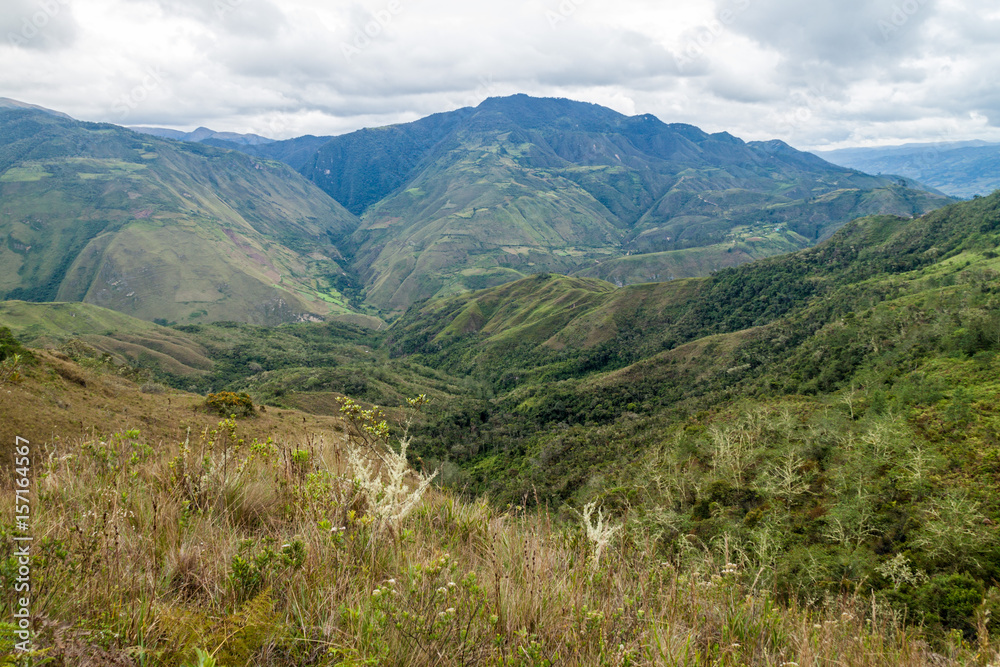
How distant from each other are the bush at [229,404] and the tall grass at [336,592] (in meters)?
38.8

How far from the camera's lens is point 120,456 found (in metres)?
5.89

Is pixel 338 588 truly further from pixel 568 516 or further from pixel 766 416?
pixel 766 416

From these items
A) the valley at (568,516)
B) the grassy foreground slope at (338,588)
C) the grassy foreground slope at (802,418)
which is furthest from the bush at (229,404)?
the grassy foreground slope at (338,588)

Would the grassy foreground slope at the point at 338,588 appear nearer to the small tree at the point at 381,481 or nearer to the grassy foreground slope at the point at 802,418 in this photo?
the small tree at the point at 381,481

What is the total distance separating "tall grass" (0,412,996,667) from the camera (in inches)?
123

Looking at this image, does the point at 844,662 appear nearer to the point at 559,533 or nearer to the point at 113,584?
the point at 559,533

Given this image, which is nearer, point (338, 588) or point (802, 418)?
point (338, 588)

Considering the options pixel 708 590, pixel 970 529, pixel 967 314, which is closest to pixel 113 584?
pixel 708 590

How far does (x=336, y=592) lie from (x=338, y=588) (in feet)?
0.36

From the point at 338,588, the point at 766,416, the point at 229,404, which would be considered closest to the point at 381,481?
the point at 338,588

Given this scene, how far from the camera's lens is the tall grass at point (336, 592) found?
3.12 meters

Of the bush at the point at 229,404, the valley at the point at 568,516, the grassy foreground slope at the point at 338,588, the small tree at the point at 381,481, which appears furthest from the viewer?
the bush at the point at 229,404

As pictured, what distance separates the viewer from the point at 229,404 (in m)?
41.0

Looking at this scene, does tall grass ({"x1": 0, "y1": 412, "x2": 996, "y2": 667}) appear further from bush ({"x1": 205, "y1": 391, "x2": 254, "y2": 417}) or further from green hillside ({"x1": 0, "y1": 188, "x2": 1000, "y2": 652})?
bush ({"x1": 205, "y1": 391, "x2": 254, "y2": 417})
